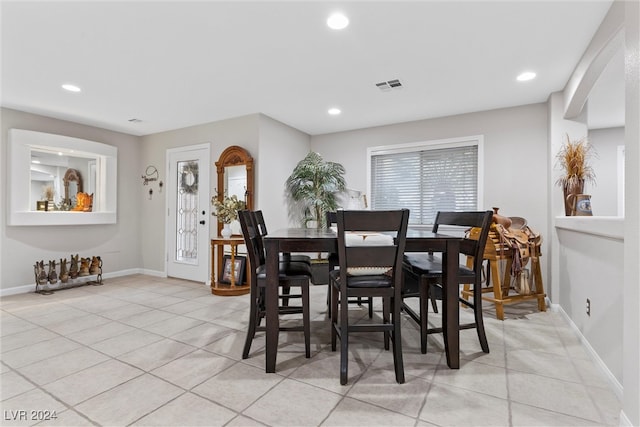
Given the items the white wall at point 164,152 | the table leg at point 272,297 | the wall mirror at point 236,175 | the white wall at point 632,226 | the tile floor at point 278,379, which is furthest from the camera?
the white wall at point 164,152

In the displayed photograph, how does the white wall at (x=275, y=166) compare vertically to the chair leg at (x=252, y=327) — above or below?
above

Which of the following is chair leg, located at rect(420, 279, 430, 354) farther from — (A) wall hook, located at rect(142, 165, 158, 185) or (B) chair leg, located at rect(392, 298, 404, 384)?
(A) wall hook, located at rect(142, 165, 158, 185)

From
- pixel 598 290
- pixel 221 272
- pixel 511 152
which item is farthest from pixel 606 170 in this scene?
pixel 221 272

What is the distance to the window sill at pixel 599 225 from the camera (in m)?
1.75

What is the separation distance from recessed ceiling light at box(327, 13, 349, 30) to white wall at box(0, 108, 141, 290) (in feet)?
14.7

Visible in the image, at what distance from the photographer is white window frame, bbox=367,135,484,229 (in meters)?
4.09

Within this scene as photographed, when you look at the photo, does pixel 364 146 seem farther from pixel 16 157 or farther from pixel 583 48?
pixel 16 157

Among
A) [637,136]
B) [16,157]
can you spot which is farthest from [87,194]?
[637,136]

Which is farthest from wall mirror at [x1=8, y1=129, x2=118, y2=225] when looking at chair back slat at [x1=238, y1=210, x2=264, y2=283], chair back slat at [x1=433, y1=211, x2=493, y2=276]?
chair back slat at [x1=433, y1=211, x2=493, y2=276]

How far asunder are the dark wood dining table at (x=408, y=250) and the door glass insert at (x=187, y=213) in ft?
10.8

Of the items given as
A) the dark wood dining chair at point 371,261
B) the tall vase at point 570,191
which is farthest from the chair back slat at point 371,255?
the tall vase at point 570,191

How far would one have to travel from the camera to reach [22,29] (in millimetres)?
2291

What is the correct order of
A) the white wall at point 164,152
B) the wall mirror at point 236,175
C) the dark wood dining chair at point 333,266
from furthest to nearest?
1. the white wall at point 164,152
2. the wall mirror at point 236,175
3. the dark wood dining chair at point 333,266

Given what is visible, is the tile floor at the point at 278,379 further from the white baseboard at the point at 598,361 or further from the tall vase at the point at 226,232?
the tall vase at the point at 226,232
